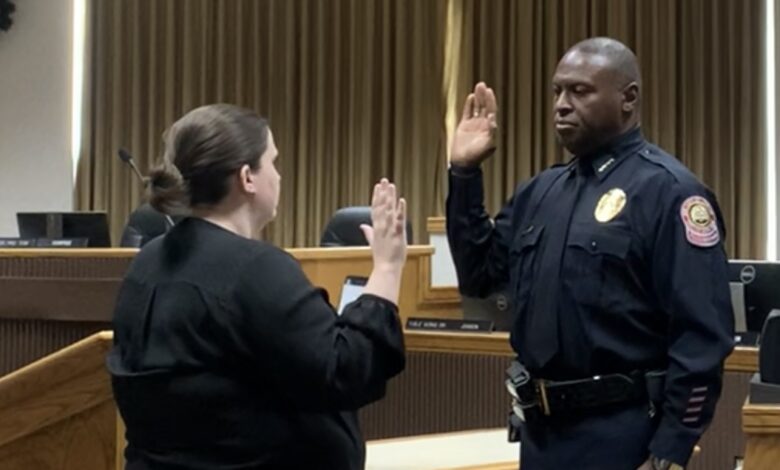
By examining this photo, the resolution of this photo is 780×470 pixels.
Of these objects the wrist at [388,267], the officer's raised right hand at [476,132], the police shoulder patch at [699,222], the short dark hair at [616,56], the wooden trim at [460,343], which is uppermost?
the short dark hair at [616,56]

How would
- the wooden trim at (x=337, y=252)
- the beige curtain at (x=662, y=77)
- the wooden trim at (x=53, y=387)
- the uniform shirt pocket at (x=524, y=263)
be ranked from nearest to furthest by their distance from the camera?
the wooden trim at (x=53, y=387) → the uniform shirt pocket at (x=524, y=263) → the wooden trim at (x=337, y=252) → the beige curtain at (x=662, y=77)

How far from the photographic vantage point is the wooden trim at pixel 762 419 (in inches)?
71.5

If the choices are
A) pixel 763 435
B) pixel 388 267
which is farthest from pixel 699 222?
pixel 388 267

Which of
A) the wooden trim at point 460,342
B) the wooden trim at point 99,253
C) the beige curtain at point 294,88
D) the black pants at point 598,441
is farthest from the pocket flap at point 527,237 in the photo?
the beige curtain at point 294,88

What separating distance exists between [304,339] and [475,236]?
742mm

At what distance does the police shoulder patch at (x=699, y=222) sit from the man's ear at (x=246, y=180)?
0.76 metres

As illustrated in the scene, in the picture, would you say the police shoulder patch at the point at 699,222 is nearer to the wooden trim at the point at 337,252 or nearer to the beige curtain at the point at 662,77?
the wooden trim at the point at 337,252

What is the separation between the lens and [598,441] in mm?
2031

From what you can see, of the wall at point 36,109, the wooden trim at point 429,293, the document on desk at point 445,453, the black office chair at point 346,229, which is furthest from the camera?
the wall at point 36,109

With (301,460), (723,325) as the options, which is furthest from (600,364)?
(301,460)

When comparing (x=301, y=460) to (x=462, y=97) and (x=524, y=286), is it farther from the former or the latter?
(x=462, y=97)

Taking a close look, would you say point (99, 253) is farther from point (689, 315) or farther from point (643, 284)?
point (689, 315)

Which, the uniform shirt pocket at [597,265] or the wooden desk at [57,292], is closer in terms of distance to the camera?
the uniform shirt pocket at [597,265]

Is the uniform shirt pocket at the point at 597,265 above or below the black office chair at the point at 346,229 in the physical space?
above
